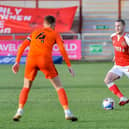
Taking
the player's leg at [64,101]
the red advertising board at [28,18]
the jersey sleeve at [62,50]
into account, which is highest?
the jersey sleeve at [62,50]

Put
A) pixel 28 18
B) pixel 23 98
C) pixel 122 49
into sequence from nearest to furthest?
pixel 23 98 → pixel 122 49 → pixel 28 18

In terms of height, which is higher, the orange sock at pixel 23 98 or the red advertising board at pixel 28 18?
the orange sock at pixel 23 98

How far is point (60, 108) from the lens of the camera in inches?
422

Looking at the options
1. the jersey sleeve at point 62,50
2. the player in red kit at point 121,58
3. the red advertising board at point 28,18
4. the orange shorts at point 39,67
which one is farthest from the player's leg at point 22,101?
the red advertising board at point 28,18

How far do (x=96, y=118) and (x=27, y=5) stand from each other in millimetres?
22349

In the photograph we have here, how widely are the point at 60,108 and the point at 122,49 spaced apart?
1.63 metres

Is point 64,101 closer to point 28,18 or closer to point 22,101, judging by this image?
point 22,101

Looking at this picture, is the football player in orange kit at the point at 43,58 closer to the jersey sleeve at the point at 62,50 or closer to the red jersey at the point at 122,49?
the jersey sleeve at the point at 62,50

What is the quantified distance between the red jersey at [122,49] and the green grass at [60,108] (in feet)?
2.80

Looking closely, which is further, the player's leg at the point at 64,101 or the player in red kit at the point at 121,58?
the player in red kit at the point at 121,58

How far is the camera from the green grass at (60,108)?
8.80 metres

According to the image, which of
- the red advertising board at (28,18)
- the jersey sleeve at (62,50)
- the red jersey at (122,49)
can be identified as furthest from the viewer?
the red advertising board at (28,18)

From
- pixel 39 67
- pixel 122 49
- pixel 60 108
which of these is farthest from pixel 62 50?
pixel 122 49

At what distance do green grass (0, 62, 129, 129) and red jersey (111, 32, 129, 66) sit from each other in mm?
854
